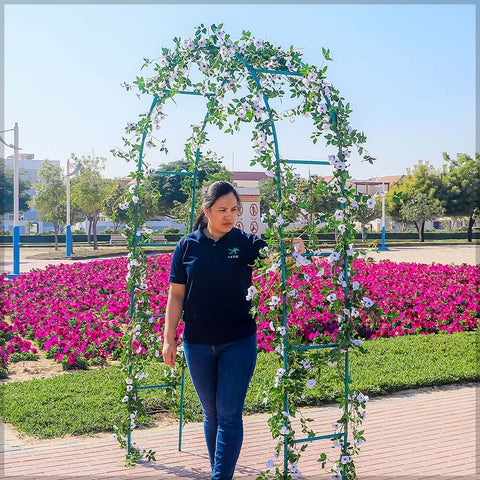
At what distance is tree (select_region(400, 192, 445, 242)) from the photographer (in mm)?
44062

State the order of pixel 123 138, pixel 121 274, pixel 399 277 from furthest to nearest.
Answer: pixel 121 274 < pixel 399 277 < pixel 123 138

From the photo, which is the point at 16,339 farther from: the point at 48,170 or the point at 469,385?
the point at 48,170

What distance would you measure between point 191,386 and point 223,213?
10.2 feet

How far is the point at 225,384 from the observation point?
362 centimetres

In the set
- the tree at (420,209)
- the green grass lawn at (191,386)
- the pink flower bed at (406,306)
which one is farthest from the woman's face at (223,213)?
the tree at (420,209)

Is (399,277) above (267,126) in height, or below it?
below

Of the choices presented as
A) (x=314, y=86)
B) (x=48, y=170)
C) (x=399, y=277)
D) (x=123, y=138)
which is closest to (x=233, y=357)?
(x=314, y=86)

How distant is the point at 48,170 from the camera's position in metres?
38.2

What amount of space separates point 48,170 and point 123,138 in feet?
115

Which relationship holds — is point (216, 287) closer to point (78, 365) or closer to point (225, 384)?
point (225, 384)

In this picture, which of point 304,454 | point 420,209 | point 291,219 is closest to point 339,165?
point 291,219

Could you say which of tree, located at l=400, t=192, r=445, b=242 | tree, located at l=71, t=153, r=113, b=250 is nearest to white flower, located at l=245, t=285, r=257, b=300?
tree, located at l=71, t=153, r=113, b=250

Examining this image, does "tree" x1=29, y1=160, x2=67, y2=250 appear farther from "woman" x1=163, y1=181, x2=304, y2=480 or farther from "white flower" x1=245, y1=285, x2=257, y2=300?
"white flower" x1=245, y1=285, x2=257, y2=300

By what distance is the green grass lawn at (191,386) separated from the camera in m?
5.42
